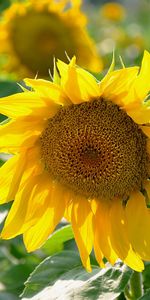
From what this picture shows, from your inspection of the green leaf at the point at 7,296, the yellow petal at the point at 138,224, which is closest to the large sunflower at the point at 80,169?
the yellow petal at the point at 138,224

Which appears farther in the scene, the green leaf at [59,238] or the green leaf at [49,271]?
the green leaf at [59,238]

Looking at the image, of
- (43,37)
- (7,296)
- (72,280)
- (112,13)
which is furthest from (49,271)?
(112,13)

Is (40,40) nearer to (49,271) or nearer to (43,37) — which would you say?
(43,37)

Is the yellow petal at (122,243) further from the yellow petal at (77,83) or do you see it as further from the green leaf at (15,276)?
the green leaf at (15,276)

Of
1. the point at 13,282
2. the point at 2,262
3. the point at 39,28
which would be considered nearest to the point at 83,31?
the point at 39,28

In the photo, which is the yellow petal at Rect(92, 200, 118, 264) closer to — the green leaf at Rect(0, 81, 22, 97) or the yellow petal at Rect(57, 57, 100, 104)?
the yellow petal at Rect(57, 57, 100, 104)

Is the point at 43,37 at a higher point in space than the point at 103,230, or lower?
higher

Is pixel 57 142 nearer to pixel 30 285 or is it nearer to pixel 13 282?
pixel 30 285
